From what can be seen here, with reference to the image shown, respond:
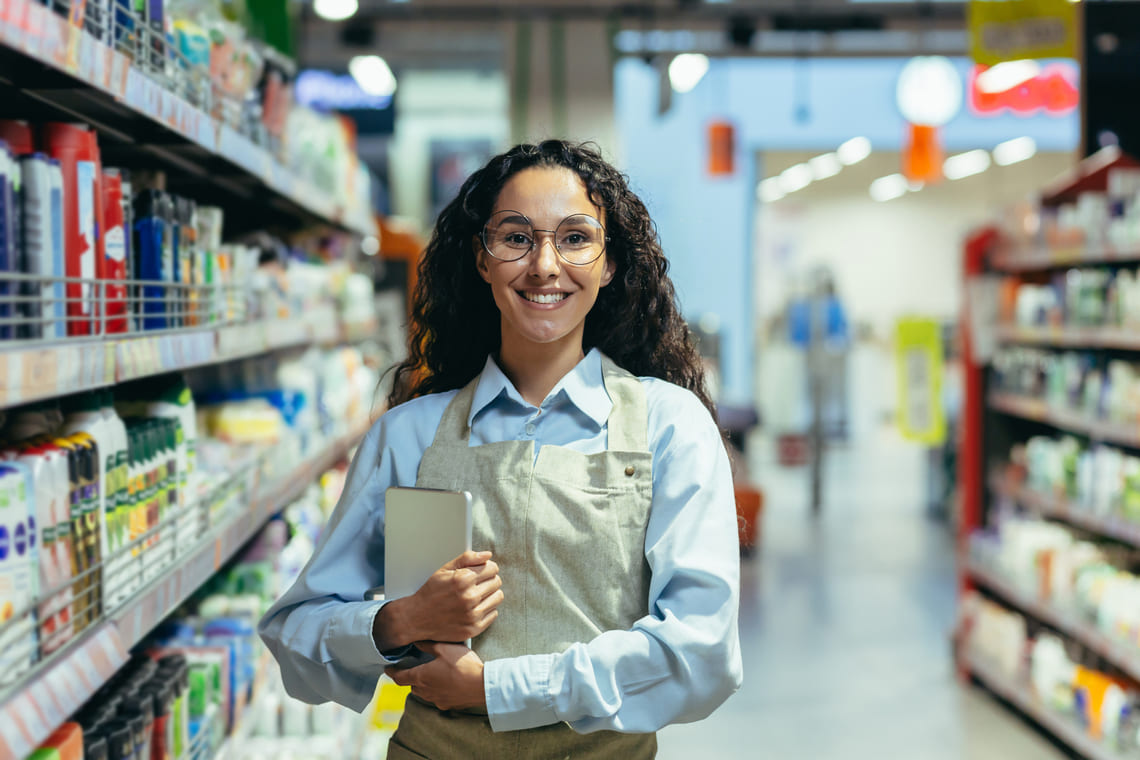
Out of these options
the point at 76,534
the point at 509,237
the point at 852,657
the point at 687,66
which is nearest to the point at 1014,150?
the point at 687,66

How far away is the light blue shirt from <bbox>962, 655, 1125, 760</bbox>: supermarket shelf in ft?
9.50

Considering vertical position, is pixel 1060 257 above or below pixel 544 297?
above

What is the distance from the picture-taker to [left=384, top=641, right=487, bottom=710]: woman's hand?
4.72ft

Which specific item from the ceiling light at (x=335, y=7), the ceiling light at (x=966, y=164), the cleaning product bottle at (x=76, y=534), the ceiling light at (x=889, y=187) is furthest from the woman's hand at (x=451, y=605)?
the ceiling light at (x=889, y=187)

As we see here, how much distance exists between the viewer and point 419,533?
58.4 inches

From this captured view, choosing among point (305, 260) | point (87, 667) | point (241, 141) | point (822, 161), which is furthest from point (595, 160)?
point (822, 161)

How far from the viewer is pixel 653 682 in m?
1.43

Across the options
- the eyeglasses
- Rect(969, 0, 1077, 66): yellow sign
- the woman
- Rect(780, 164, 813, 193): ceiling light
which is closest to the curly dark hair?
the woman

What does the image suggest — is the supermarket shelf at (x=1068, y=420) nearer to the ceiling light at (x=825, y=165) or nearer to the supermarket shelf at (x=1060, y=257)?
the supermarket shelf at (x=1060, y=257)

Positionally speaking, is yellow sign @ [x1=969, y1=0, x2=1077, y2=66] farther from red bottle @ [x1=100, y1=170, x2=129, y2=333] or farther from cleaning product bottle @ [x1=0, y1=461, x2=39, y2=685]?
cleaning product bottle @ [x1=0, y1=461, x2=39, y2=685]

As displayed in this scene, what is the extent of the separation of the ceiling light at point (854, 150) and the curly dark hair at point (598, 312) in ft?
38.8

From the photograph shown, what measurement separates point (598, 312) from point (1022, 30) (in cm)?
451

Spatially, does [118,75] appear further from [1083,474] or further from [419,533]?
[1083,474]

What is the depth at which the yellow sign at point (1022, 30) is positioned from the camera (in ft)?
17.6
